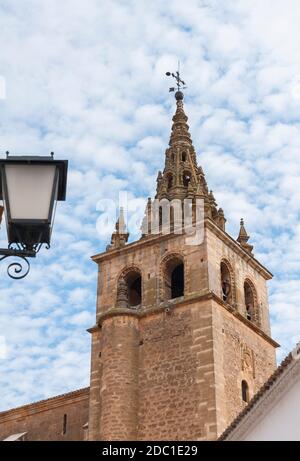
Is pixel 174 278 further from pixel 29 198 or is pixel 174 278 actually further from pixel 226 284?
pixel 29 198

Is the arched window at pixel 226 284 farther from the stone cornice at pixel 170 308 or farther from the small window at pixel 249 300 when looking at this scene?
the small window at pixel 249 300

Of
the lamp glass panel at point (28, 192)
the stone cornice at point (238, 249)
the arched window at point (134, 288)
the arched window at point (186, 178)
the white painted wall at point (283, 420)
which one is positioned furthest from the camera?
the arched window at point (186, 178)

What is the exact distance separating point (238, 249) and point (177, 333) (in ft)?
14.3

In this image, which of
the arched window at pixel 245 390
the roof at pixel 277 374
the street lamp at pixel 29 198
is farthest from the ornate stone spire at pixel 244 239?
the street lamp at pixel 29 198

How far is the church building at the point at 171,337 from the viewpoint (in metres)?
20.9

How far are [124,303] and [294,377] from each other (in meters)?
12.4

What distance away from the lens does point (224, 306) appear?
880 inches

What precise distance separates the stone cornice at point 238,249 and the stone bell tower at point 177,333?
36mm

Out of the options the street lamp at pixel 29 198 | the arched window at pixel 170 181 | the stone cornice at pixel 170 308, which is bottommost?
the street lamp at pixel 29 198

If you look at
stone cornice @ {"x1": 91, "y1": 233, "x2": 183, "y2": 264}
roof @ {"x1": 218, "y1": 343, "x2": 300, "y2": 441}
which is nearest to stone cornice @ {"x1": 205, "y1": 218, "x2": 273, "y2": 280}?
stone cornice @ {"x1": 91, "y1": 233, "x2": 183, "y2": 264}

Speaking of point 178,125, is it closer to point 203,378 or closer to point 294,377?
point 203,378

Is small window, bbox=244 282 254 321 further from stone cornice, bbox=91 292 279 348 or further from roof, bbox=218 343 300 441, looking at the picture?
roof, bbox=218 343 300 441

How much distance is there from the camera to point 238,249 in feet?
81.7

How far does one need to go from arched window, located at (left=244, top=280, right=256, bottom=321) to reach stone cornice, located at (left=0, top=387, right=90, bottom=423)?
230 inches
